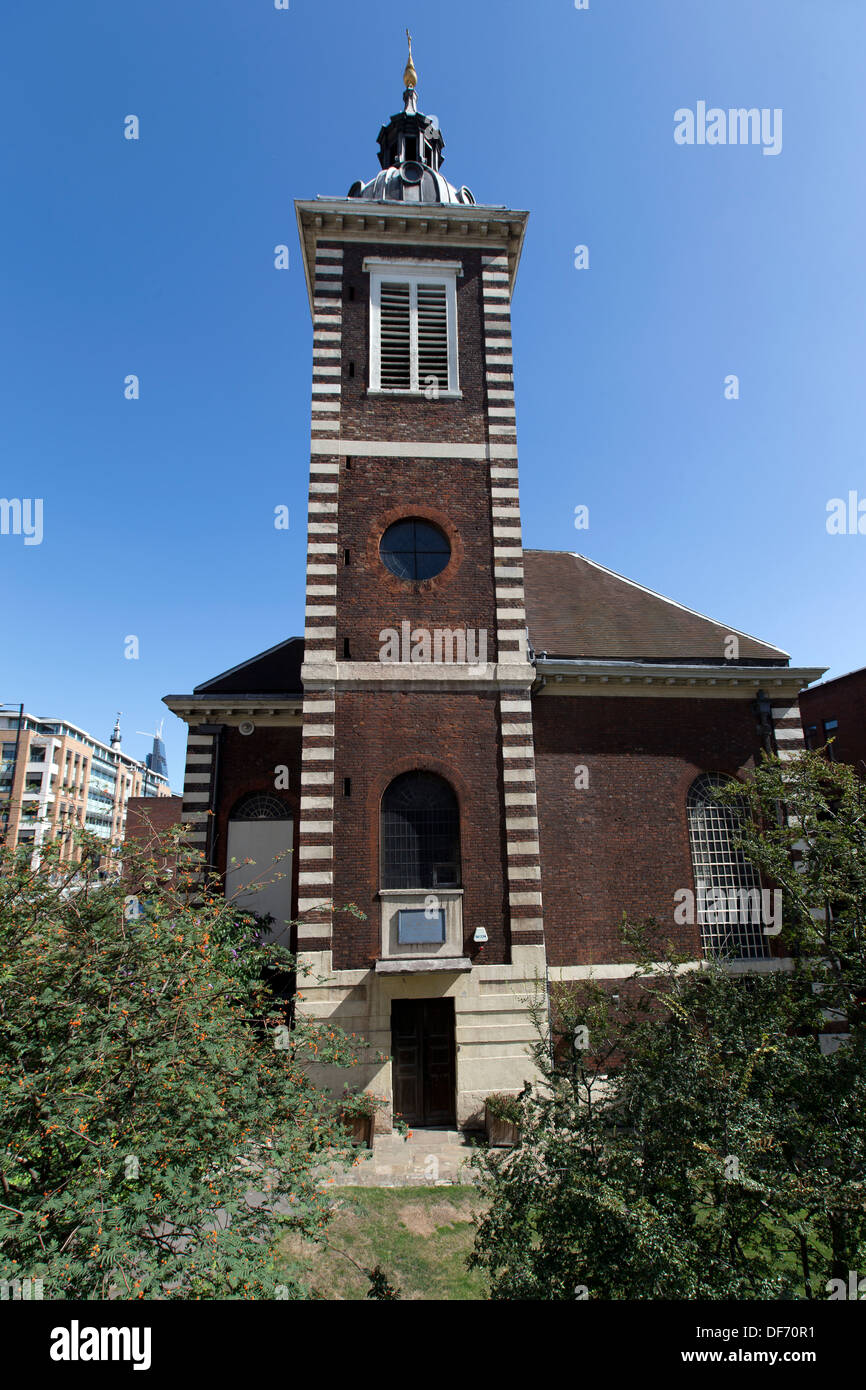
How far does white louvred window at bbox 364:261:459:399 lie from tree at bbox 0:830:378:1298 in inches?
584

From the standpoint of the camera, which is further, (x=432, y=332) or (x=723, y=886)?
(x=432, y=332)

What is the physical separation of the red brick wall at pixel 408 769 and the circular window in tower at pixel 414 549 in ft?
10.2

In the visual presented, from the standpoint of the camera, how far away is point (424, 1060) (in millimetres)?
14133

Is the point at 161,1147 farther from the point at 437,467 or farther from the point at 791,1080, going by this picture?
the point at 437,467

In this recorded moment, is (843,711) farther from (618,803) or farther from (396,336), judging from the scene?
(396,336)

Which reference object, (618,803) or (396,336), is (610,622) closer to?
(618,803)

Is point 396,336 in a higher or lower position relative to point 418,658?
higher

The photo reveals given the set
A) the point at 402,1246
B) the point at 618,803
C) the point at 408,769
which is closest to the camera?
the point at 402,1246

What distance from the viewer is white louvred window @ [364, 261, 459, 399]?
17.7m

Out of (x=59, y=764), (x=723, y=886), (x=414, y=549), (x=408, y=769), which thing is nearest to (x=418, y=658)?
(x=408, y=769)

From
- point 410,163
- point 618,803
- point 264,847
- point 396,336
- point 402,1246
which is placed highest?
point 410,163

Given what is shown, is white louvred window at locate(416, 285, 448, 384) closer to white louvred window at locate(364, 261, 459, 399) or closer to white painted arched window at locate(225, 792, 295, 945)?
white louvred window at locate(364, 261, 459, 399)

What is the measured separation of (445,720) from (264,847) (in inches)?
291

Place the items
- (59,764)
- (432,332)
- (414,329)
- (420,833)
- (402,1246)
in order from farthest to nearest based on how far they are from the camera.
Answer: (59,764)
(432,332)
(414,329)
(420,833)
(402,1246)
